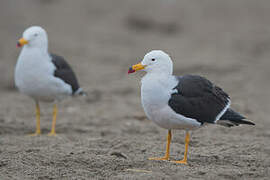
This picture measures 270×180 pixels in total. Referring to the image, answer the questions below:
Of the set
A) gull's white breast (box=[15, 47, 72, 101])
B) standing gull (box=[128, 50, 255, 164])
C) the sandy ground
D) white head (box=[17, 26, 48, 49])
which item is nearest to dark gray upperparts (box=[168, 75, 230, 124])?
standing gull (box=[128, 50, 255, 164])

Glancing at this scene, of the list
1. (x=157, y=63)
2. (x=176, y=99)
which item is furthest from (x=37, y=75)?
(x=176, y=99)

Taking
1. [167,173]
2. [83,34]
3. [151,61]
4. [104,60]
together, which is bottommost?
[167,173]

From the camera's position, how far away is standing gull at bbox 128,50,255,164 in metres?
5.37

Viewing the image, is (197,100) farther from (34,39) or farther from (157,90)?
(34,39)

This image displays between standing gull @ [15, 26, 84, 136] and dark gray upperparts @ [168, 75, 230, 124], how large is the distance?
8.84 feet

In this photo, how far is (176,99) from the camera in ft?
17.7

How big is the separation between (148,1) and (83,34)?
10.3ft

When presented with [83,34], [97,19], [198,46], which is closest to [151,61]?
[198,46]

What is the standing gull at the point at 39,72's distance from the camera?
7.45 metres

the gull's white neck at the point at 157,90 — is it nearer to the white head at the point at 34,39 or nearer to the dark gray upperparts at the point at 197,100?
the dark gray upperparts at the point at 197,100

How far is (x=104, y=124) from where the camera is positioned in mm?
8391

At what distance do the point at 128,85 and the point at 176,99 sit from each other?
5.99 m

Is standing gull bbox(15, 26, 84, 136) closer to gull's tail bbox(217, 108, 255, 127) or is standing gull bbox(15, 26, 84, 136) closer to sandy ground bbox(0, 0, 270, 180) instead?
sandy ground bbox(0, 0, 270, 180)

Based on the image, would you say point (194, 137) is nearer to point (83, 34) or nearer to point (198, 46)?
point (198, 46)
